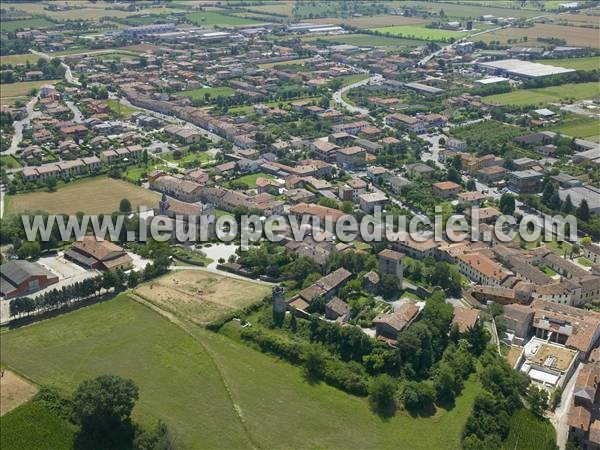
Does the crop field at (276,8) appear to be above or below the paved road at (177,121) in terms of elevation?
above

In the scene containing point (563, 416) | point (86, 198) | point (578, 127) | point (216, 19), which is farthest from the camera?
point (216, 19)

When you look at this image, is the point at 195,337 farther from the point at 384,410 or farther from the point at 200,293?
the point at 384,410

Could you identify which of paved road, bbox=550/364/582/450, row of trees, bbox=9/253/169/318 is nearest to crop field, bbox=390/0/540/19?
row of trees, bbox=9/253/169/318

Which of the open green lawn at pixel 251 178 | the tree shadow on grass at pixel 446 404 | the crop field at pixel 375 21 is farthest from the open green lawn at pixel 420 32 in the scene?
the tree shadow on grass at pixel 446 404

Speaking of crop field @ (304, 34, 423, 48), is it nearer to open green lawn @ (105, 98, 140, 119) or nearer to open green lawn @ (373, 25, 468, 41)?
open green lawn @ (373, 25, 468, 41)

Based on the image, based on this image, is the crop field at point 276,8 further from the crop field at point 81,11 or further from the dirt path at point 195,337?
the dirt path at point 195,337

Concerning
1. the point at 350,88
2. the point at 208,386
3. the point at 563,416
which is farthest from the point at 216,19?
the point at 563,416
